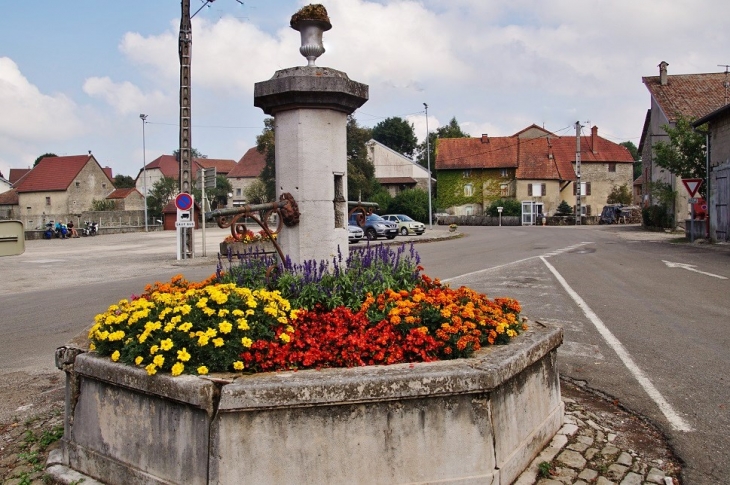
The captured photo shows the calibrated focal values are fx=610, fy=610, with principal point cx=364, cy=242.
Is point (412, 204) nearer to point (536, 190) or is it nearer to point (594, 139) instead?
point (536, 190)

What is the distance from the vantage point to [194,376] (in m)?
3.41

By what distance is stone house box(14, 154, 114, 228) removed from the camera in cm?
7381

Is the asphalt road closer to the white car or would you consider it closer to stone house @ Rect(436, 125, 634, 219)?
the white car

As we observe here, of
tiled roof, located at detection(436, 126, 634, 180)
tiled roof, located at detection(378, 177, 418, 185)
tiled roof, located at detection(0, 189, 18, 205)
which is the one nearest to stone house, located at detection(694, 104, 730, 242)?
tiled roof, located at detection(436, 126, 634, 180)

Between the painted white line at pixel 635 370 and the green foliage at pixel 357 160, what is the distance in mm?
44357

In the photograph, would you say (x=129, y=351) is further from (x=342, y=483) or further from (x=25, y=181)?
(x=25, y=181)

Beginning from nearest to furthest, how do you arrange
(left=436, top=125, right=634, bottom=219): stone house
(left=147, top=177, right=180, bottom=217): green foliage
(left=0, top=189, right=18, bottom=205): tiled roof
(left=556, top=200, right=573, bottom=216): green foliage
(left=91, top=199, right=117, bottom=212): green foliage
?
(left=556, top=200, right=573, bottom=216): green foliage
(left=436, top=125, right=634, bottom=219): stone house
(left=147, top=177, right=180, bottom=217): green foliage
(left=91, top=199, right=117, bottom=212): green foliage
(left=0, top=189, right=18, bottom=205): tiled roof

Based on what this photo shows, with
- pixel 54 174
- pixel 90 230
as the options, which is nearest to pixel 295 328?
pixel 90 230

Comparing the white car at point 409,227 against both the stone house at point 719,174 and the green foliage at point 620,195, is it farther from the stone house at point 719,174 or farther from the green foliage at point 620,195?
the green foliage at point 620,195

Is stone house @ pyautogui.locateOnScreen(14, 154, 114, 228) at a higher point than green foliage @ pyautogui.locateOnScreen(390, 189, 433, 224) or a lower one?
higher

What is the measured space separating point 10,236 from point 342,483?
292 centimetres

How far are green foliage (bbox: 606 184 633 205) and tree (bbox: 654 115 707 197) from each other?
38687 millimetres

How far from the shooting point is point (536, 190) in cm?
6406

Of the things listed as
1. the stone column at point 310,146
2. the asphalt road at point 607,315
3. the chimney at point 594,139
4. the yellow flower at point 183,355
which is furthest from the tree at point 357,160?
the yellow flower at point 183,355
